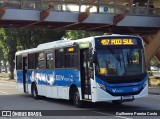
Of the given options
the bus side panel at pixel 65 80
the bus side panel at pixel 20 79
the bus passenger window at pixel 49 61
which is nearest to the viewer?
the bus side panel at pixel 65 80

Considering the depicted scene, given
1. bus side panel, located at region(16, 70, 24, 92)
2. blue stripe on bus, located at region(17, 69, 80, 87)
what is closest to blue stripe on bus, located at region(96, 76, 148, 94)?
blue stripe on bus, located at region(17, 69, 80, 87)

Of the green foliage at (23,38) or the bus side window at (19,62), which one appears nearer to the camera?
the bus side window at (19,62)

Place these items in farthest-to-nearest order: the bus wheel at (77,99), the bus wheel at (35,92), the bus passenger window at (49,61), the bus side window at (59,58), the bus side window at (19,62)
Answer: the bus side window at (19,62)
the bus wheel at (35,92)
the bus passenger window at (49,61)
the bus side window at (59,58)
the bus wheel at (77,99)

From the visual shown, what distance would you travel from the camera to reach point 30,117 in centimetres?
1540

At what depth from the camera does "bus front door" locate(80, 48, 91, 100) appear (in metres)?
17.4

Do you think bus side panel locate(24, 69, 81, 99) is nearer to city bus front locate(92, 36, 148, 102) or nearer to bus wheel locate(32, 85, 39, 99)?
bus wheel locate(32, 85, 39, 99)

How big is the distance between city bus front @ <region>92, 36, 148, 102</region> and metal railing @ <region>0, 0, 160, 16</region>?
16.1 meters

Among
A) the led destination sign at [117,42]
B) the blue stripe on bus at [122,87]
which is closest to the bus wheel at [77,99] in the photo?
the blue stripe on bus at [122,87]

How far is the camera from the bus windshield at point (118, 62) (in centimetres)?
1652

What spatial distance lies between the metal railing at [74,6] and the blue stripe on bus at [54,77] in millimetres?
7534

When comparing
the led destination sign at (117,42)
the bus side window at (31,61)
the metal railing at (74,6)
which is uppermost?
the metal railing at (74,6)

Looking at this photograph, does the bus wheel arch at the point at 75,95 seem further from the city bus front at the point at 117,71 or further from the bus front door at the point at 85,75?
the city bus front at the point at 117,71

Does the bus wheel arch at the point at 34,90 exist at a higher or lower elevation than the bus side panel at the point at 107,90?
lower

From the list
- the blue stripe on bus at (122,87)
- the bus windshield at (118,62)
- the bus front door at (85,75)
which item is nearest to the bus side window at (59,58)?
the bus front door at (85,75)
